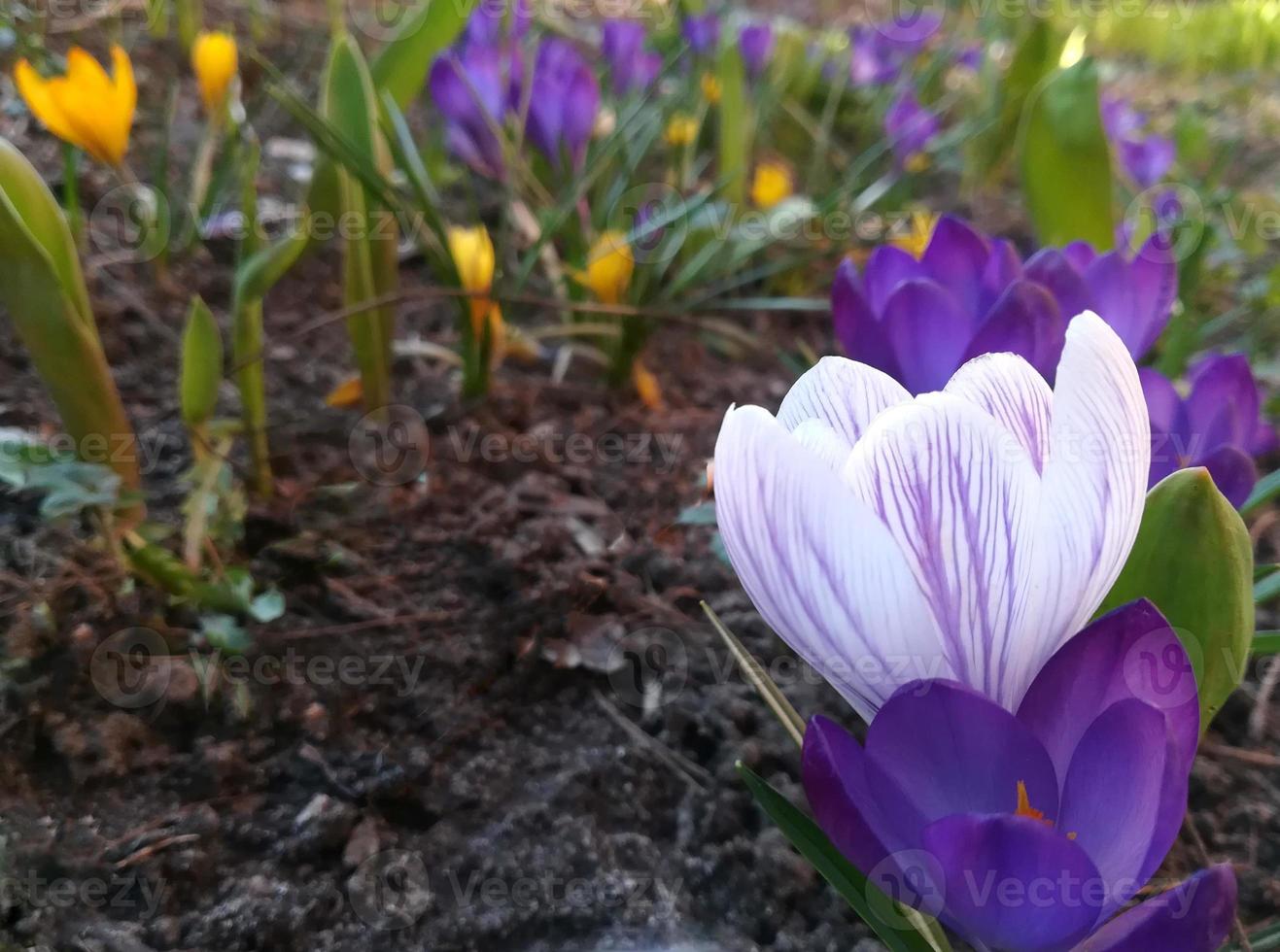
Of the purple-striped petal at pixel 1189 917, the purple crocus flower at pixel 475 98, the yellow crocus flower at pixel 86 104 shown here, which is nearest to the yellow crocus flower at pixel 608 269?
the purple crocus flower at pixel 475 98

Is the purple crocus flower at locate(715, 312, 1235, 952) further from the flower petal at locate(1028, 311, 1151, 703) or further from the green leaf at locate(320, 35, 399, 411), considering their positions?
the green leaf at locate(320, 35, 399, 411)

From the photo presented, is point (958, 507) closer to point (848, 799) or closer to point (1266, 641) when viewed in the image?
point (848, 799)

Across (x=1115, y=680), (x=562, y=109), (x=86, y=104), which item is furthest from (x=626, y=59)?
(x=1115, y=680)

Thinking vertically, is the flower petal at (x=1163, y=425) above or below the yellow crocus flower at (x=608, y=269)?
above

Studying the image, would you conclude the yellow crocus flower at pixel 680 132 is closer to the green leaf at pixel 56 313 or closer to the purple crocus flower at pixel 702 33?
the purple crocus flower at pixel 702 33

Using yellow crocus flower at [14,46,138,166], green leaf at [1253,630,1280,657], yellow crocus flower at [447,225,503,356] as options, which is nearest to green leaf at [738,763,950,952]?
green leaf at [1253,630,1280,657]
